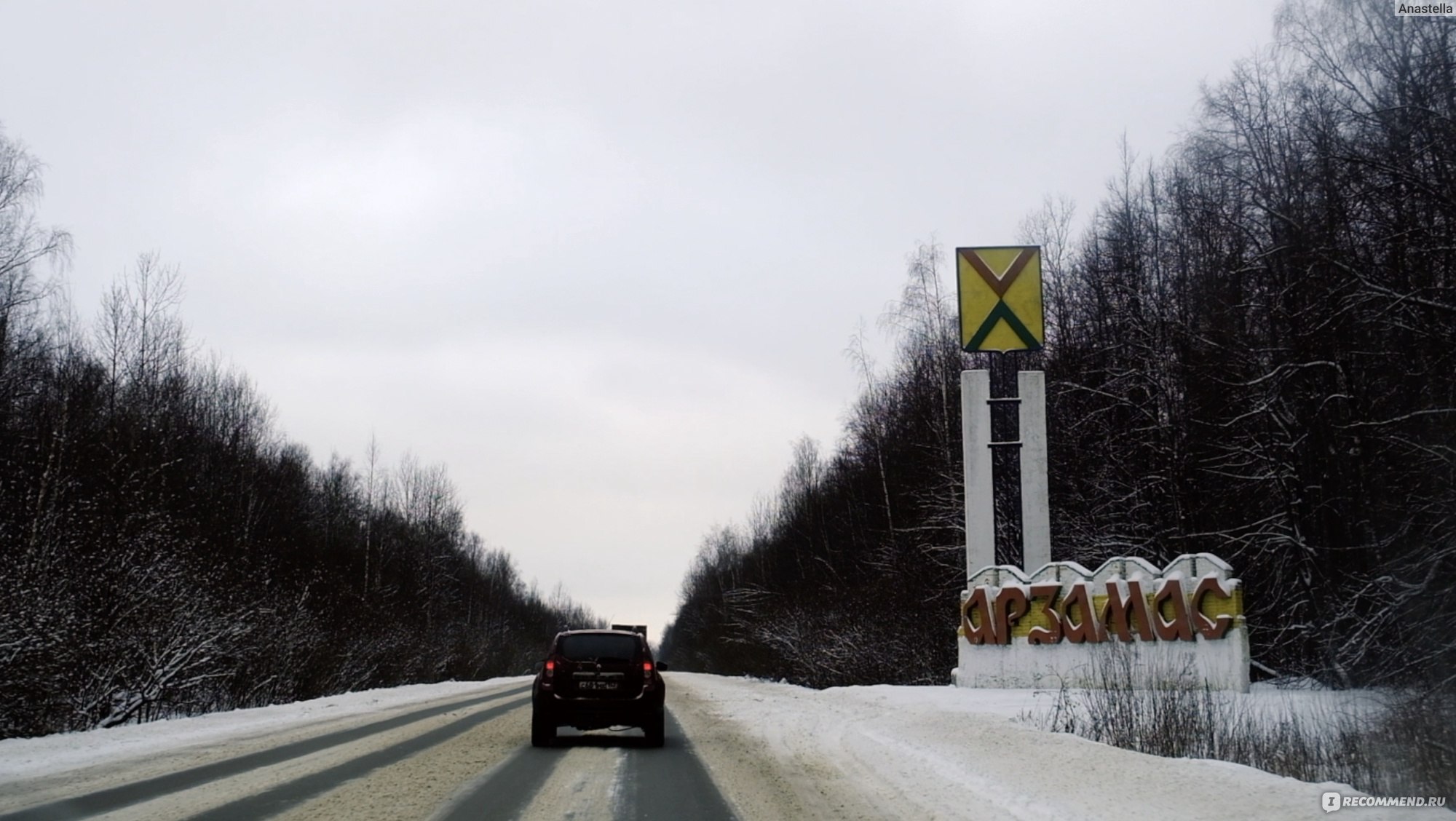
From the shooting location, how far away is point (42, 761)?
13930mm

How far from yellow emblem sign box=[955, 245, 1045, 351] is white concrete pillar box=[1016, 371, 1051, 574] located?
1.19m

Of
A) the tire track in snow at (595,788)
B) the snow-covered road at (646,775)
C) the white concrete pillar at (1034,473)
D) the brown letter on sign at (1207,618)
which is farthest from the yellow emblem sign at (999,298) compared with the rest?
the tire track in snow at (595,788)

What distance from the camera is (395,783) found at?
11375 mm

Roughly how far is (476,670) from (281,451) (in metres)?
20.2

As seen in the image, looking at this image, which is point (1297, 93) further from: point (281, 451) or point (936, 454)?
point (281, 451)

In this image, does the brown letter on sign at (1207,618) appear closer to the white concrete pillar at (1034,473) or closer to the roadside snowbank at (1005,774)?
the roadside snowbank at (1005,774)

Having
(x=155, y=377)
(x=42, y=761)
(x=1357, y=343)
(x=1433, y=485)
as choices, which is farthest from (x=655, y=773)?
(x=155, y=377)

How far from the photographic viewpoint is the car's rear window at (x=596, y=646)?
16.3 m

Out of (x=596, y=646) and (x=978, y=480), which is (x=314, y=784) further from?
(x=978, y=480)

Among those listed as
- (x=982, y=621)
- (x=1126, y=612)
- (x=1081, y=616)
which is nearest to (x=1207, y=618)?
(x=1126, y=612)

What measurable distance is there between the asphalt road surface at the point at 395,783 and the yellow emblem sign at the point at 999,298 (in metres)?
15.0

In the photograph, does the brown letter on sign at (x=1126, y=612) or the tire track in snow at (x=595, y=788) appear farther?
the brown letter on sign at (x=1126, y=612)

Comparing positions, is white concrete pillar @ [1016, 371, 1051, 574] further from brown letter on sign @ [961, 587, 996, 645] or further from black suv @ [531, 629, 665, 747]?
black suv @ [531, 629, 665, 747]

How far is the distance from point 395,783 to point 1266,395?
2200 centimetres
